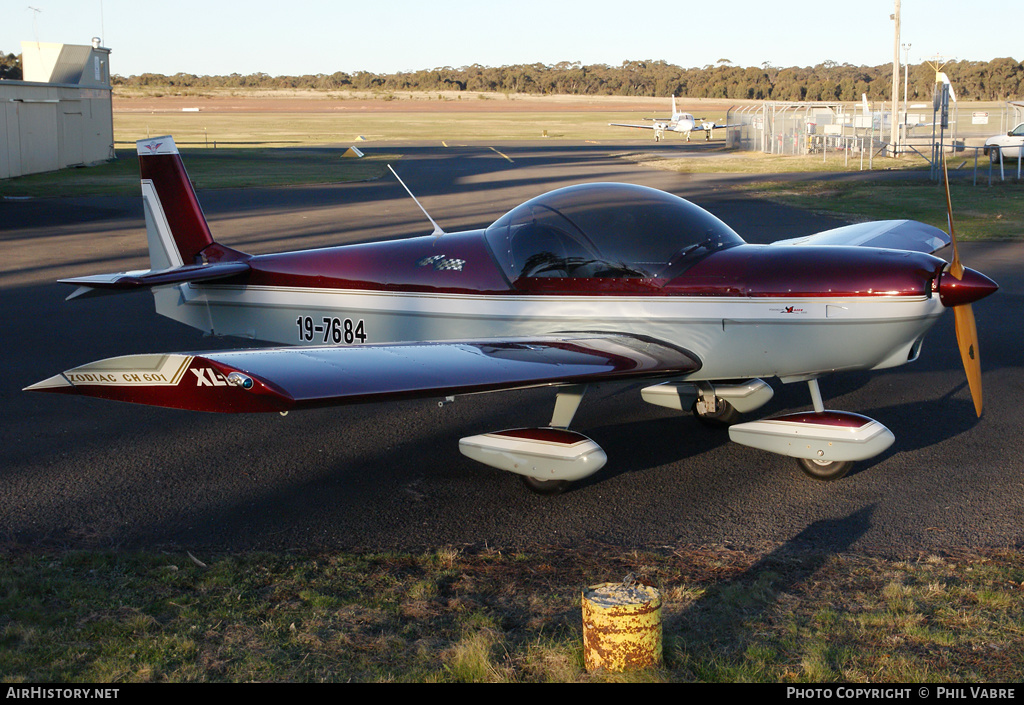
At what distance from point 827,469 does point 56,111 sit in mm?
36210

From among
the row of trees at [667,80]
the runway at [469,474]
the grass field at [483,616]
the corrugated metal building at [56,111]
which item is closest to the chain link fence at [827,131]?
the corrugated metal building at [56,111]

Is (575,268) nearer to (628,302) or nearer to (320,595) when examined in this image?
(628,302)

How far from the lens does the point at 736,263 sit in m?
5.65

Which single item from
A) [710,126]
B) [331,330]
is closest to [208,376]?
[331,330]

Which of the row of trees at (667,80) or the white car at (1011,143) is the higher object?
the row of trees at (667,80)

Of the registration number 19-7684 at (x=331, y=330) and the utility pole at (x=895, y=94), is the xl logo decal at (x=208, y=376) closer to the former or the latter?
the registration number 19-7684 at (x=331, y=330)

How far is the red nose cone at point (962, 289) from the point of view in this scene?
536cm

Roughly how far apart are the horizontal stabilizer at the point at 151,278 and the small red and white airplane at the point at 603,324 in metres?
0.02

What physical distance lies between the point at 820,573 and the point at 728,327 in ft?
5.82

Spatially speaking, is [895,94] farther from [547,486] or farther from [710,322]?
[547,486]

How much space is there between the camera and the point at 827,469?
222 inches

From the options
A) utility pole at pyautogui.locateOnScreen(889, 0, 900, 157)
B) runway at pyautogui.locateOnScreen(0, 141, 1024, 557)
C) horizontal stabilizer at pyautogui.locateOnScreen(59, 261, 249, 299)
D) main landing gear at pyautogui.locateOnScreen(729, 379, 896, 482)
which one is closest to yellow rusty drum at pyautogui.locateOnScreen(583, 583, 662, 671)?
runway at pyautogui.locateOnScreen(0, 141, 1024, 557)

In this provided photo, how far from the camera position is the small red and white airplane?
190 inches
